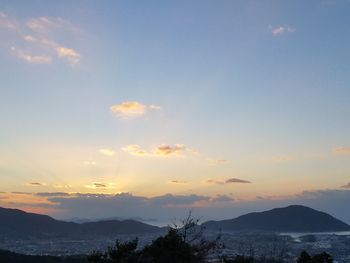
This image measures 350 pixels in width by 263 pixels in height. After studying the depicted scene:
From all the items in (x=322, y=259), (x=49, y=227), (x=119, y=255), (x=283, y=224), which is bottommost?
(x=322, y=259)

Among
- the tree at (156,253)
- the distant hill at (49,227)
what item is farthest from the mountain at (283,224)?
the tree at (156,253)

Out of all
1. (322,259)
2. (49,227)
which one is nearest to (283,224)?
(49,227)

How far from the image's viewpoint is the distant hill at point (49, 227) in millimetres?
131500

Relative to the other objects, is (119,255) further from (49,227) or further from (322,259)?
(49,227)

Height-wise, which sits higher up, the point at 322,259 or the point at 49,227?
the point at 49,227

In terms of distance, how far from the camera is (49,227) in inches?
5605

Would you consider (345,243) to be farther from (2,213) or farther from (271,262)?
(2,213)

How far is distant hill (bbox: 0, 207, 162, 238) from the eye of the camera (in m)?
132

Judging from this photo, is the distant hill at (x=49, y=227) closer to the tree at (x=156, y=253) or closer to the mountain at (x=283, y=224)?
the mountain at (x=283, y=224)

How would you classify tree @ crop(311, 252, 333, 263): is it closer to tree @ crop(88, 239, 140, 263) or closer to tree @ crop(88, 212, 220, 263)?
tree @ crop(88, 212, 220, 263)

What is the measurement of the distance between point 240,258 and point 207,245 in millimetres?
2175

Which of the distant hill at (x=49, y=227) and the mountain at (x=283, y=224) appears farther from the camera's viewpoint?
the mountain at (x=283, y=224)

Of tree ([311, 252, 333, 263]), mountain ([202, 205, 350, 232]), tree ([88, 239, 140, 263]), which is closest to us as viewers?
tree ([88, 239, 140, 263])

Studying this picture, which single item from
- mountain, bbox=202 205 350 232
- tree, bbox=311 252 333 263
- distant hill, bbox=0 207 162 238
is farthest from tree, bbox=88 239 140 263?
mountain, bbox=202 205 350 232
